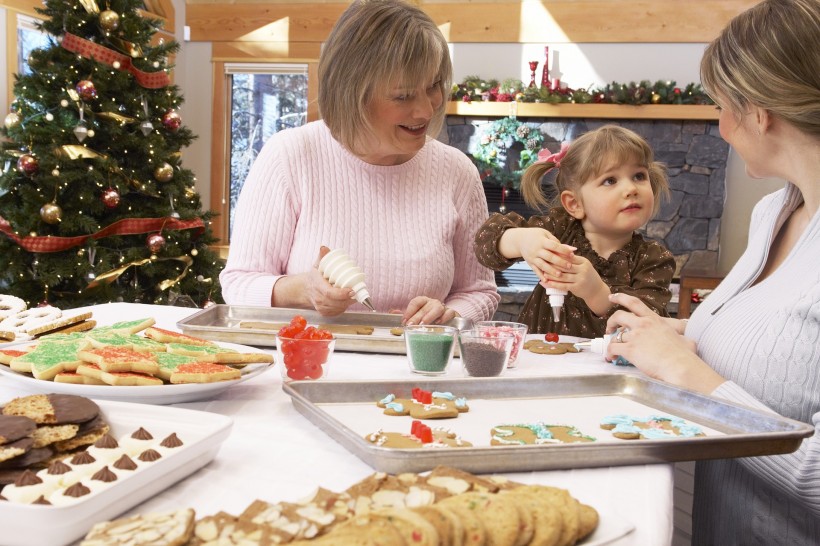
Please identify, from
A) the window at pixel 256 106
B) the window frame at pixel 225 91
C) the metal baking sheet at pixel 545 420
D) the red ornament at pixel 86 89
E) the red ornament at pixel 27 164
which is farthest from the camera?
the window at pixel 256 106

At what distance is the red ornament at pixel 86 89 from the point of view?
4.12 metres

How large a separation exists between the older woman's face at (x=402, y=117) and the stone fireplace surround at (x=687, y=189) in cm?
429

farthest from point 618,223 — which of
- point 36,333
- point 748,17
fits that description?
point 36,333

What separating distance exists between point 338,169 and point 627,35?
16.1ft

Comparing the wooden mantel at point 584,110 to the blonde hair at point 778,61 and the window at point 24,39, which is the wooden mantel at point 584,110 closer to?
the window at point 24,39

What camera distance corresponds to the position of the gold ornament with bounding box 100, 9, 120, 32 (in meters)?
4.21

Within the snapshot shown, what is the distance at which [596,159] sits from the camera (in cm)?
233

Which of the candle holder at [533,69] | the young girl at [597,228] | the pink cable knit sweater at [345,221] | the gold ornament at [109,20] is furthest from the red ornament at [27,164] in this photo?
the candle holder at [533,69]

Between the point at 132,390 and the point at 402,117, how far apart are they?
1121 millimetres

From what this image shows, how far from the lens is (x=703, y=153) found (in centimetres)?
624

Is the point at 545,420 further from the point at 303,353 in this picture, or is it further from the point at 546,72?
the point at 546,72

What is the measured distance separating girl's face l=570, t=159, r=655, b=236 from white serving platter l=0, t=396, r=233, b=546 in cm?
167

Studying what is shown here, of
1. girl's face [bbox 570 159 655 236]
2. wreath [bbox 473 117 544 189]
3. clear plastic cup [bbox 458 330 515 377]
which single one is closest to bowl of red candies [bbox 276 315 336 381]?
clear plastic cup [bbox 458 330 515 377]

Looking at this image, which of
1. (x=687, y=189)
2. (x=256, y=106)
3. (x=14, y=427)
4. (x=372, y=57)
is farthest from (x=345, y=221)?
(x=256, y=106)
